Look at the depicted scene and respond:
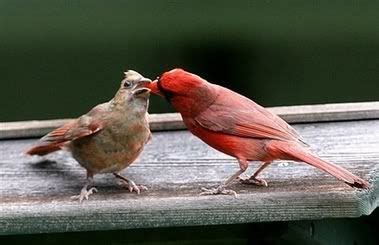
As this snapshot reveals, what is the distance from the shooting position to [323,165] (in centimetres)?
320

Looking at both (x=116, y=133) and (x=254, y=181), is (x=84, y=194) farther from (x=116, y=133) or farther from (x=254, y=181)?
(x=254, y=181)

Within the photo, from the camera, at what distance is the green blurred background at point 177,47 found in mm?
5805

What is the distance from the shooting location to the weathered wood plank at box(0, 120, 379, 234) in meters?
3.21

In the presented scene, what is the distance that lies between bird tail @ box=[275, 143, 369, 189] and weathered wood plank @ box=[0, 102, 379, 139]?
0.86 metres

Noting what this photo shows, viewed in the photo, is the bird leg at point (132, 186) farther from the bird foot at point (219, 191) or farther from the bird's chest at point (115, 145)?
the bird foot at point (219, 191)

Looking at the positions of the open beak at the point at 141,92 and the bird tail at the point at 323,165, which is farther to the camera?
the open beak at the point at 141,92

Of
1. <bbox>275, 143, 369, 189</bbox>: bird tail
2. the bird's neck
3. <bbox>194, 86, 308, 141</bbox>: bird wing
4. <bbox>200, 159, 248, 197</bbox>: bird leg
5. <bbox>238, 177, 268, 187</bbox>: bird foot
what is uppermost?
the bird's neck

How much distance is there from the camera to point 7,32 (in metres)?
5.79

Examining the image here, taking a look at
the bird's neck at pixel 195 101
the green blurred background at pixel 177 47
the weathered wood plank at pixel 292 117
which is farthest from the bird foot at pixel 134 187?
the green blurred background at pixel 177 47

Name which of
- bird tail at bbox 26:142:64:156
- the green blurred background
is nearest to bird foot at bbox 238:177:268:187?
bird tail at bbox 26:142:64:156

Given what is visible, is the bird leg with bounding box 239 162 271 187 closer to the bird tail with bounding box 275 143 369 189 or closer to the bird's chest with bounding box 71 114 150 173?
the bird tail with bounding box 275 143 369 189

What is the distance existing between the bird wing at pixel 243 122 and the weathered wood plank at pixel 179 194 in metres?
0.15

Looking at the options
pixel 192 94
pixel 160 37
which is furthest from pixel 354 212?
pixel 160 37

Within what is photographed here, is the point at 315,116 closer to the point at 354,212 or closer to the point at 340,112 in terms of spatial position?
the point at 340,112
